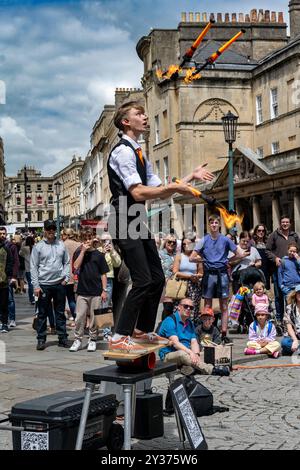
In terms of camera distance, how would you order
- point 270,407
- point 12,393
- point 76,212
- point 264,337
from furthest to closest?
1. point 76,212
2. point 264,337
3. point 12,393
4. point 270,407

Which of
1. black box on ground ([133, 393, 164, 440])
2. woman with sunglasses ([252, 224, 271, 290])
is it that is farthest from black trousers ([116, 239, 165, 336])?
woman with sunglasses ([252, 224, 271, 290])

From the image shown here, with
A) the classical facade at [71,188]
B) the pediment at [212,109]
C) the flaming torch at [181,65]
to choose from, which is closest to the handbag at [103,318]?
the flaming torch at [181,65]

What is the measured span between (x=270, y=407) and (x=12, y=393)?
9.47ft

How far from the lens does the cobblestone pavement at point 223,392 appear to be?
5.82 meters

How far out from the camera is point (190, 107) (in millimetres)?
49156

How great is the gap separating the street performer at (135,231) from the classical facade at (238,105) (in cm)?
3047

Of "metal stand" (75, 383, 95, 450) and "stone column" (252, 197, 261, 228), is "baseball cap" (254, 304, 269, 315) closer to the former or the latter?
"metal stand" (75, 383, 95, 450)

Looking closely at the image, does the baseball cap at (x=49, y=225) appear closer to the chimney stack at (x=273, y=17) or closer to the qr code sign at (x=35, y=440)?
the qr code sign at (x=35, y=440)

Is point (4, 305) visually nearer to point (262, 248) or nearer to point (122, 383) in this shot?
point (262, 248)

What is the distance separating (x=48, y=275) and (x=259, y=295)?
3.66 m

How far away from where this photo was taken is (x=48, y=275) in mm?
11500

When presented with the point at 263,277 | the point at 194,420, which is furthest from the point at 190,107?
the point at 194,420

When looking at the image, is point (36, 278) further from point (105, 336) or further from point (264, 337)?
point (264, 337)

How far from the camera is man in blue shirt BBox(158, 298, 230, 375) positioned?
8.39m
